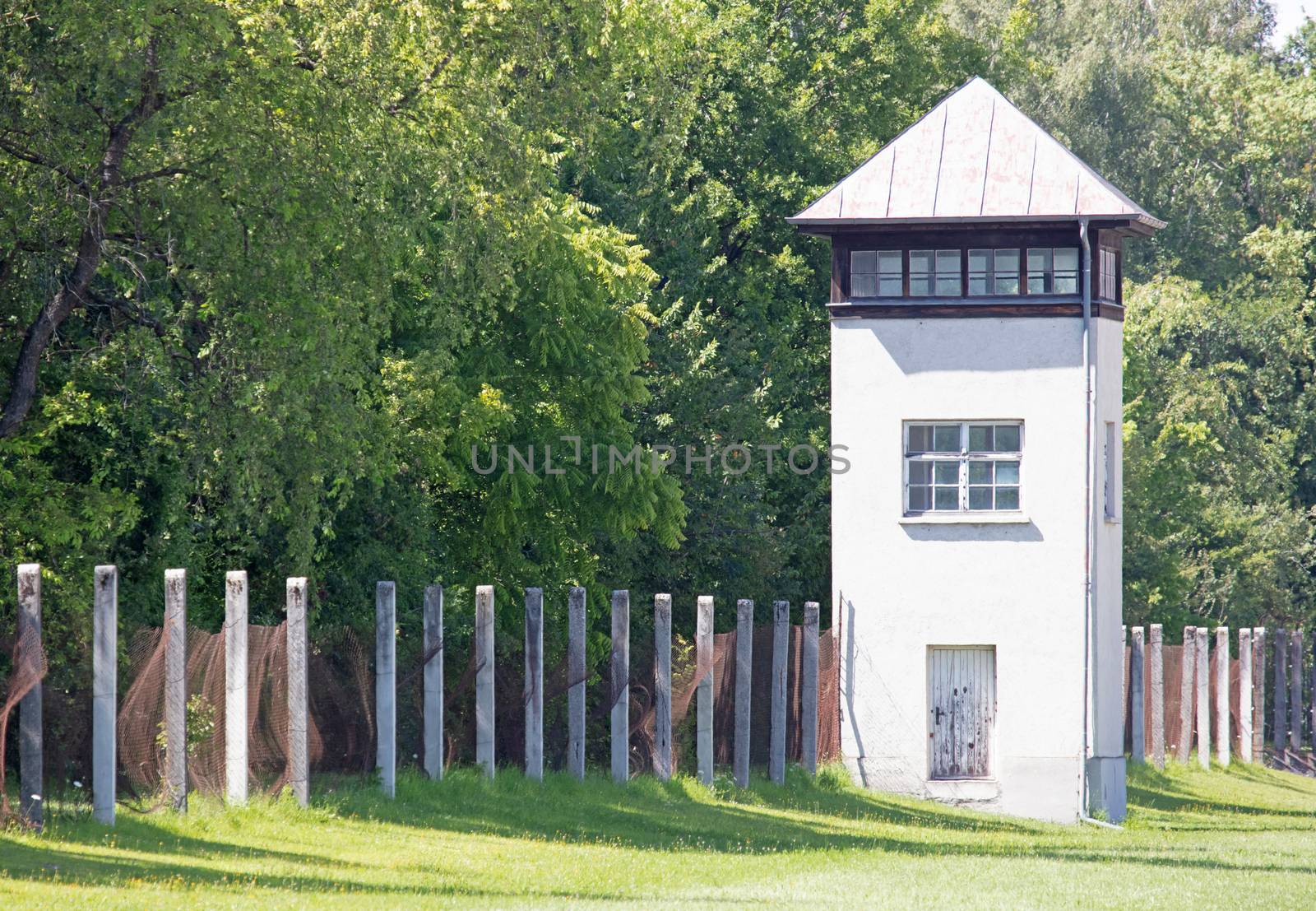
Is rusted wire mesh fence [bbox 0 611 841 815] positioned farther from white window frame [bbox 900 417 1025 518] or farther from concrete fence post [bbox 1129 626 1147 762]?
concrete fence post [bbox 1129 626 1147 762]

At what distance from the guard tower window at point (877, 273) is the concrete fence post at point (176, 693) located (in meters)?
13.7

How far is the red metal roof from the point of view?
93.3ft

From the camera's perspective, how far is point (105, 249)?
68.5 ft

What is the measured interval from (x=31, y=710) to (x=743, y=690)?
1186cm

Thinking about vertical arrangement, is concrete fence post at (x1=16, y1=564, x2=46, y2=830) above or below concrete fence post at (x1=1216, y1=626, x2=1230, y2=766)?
above

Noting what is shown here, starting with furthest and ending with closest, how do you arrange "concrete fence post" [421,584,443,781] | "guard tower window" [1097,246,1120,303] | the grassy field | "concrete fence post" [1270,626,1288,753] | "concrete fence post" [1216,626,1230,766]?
1. "concrete fence post" [1270,626,1288,753]
2. "concrete fence post" [1216,626,1230,766]
3. "guard tower window" [1097,246,1120,303]
4. "concrete fence post" [421,584,443,781]
5. the grassy field

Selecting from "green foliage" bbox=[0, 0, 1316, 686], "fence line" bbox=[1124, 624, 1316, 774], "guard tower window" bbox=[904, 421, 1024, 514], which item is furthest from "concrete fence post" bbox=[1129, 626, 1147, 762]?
"guard tower window" bbox=[904, 421, 1024, 514]

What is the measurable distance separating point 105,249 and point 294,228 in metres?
1.99

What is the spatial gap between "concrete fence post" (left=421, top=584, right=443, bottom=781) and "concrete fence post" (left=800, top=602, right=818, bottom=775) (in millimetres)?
7328

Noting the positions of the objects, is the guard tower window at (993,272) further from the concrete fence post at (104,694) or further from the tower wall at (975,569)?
the concrete fence post at (104,694)

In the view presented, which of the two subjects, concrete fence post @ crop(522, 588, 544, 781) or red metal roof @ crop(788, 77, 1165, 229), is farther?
red metal roof @ crop(788, 77, 1165, 229)

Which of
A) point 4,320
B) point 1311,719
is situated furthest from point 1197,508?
point 4,320

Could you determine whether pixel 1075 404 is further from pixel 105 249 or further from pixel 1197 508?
pixel 1197 508

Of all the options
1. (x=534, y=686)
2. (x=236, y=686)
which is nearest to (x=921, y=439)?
(x=534, y=686)
